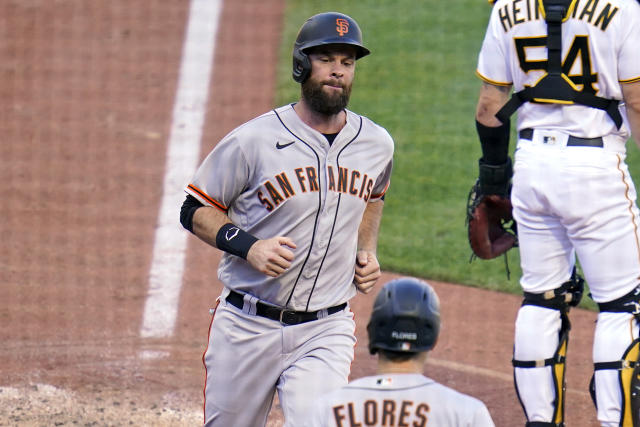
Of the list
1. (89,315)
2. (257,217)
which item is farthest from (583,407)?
(89,315)

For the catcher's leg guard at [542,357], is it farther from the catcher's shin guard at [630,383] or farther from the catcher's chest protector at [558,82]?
the catcher's chest protector at [558,82]

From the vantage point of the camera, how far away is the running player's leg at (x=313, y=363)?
3.80m

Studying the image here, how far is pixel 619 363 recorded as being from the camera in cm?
409

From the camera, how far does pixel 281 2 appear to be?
12914 mm

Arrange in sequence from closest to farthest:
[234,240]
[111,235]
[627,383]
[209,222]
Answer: [234,240]
[209,222]
[627,383]
[111,235]

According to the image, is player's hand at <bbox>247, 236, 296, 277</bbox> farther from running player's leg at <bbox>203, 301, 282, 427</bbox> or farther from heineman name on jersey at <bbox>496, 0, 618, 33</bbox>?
heineman name on jersey at <bbox>496, 0, 618, 33</bbox>

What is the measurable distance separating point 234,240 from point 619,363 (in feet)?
5.14

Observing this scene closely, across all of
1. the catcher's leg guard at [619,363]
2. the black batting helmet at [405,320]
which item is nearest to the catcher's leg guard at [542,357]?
the catcher's leg guard at [619,363]

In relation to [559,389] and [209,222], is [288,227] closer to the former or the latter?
[209,222]

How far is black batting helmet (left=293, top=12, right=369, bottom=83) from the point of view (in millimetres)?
3957

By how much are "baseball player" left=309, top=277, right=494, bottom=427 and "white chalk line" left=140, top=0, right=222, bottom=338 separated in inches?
127

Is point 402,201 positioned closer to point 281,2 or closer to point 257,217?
point 257,217

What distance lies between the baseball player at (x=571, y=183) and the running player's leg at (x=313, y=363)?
30.9 inches

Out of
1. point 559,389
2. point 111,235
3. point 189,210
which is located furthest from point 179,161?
point 559,389
